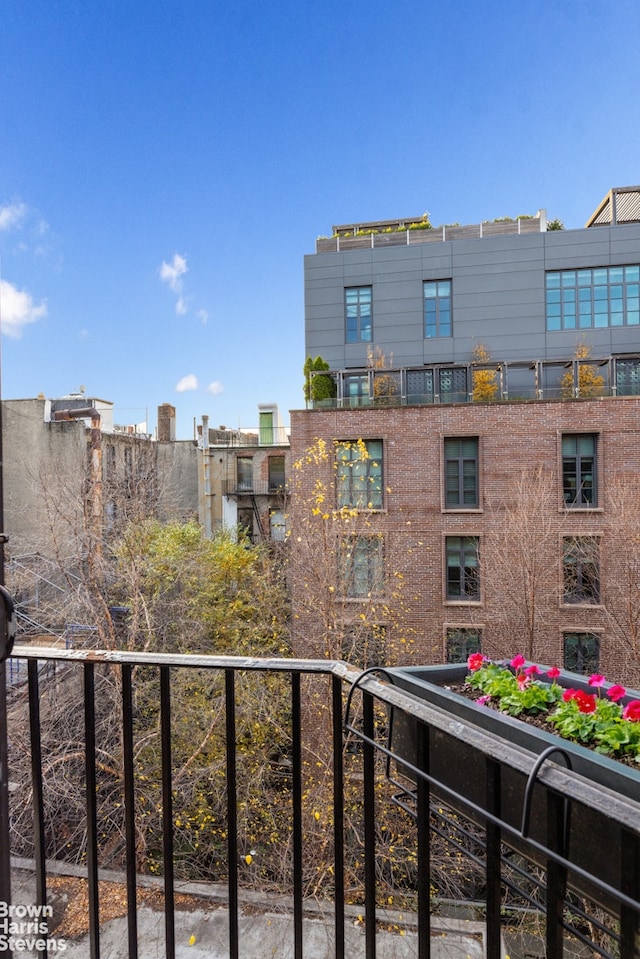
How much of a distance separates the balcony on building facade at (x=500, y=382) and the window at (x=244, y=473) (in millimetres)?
7460

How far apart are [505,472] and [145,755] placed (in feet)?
28.9

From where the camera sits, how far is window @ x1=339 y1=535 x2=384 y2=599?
9984mm

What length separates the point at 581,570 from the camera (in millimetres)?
11172

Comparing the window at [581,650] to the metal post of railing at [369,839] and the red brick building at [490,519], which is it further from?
the metal post of railing at [369,839]

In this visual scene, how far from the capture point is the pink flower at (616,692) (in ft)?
4.68

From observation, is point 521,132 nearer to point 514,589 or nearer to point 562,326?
point 562,326

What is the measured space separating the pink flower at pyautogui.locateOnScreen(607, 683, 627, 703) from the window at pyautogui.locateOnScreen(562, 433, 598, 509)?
1103 centimetres

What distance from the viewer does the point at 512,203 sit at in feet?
51.3

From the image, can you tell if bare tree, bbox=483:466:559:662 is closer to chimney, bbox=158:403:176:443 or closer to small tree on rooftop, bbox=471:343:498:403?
small tree on rooftop, bbox=471:343:498:403

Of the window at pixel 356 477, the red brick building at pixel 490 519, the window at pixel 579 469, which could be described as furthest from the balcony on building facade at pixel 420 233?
the window at pixel 356 477

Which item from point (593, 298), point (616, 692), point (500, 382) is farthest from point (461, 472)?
point (616, 692)

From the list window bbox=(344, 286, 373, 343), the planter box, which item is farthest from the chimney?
the planter box

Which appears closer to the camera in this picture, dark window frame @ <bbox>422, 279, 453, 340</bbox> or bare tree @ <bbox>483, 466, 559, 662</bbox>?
bare tree @ <bbox>483, 466, 559, 662</bbox>

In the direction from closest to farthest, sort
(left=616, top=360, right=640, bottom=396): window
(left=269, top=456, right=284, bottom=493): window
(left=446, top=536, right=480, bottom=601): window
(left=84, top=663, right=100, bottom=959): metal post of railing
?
(left=84, top=663, right=100, bottom=959): metal post of railing
(left=446, top=536, right=480, bottom=601): window
(left=616, top=360, right=640, bottom=396): window
(left=269, top=456, right=284, bottom=493): window
